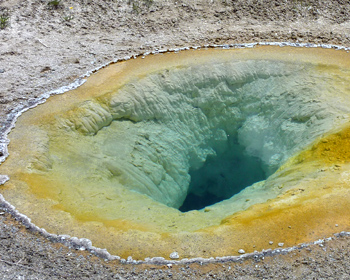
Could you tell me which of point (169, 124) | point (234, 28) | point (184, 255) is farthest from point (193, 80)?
point (184, 255)

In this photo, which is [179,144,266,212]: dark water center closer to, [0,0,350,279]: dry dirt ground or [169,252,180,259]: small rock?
[0,0,350,279]: dry dirt ground

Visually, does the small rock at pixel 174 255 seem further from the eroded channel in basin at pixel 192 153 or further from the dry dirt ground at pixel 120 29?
the dry dirt ground at pixel 120 29

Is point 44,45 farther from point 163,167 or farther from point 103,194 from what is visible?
point 103,194

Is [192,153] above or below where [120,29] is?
below

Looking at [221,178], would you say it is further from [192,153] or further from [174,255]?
[174,255]

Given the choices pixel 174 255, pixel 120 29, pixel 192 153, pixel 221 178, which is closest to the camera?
pixel 174 255

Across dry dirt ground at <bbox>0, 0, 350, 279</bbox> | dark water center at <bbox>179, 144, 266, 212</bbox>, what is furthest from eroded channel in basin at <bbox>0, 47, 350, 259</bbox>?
dry dirt ground at <bbox>0, 0, 350, 279</bbox>

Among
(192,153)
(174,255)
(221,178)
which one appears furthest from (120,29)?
(174,255)

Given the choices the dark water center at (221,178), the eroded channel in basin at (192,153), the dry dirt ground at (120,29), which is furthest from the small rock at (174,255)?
the dark water center at (221,178)
